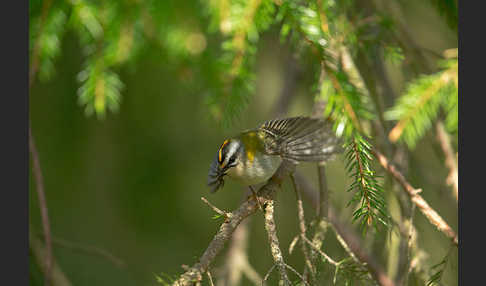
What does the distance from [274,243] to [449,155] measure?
2.28 feet

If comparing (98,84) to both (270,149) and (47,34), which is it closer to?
(47,34)

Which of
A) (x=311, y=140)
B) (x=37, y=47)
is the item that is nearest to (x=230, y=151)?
(x=311, y=140)

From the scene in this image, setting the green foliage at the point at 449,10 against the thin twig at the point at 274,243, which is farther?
the green foliage at the point at 449,10

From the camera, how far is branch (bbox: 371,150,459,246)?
103 cm

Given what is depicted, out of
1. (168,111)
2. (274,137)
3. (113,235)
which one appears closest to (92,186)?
(113,235)

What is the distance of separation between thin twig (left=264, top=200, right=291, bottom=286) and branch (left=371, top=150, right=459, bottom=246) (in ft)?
1.04

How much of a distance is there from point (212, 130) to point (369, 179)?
1.47 meters

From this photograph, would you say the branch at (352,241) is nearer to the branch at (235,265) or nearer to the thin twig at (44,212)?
the branch at (235,265)

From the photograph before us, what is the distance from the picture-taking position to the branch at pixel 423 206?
3.37 feet

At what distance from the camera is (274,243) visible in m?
0.92

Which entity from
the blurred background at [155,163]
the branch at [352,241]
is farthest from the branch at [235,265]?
the branch at [352,241]

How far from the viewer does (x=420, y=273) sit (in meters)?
1.21

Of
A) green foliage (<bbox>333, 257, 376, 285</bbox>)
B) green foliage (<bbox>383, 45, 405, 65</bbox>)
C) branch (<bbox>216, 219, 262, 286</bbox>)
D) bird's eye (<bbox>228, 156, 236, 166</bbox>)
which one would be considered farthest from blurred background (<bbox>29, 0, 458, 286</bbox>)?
green foliage (<bbox>333, 257, 376, 285</bbox>)

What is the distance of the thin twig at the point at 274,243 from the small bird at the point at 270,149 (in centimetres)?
14
